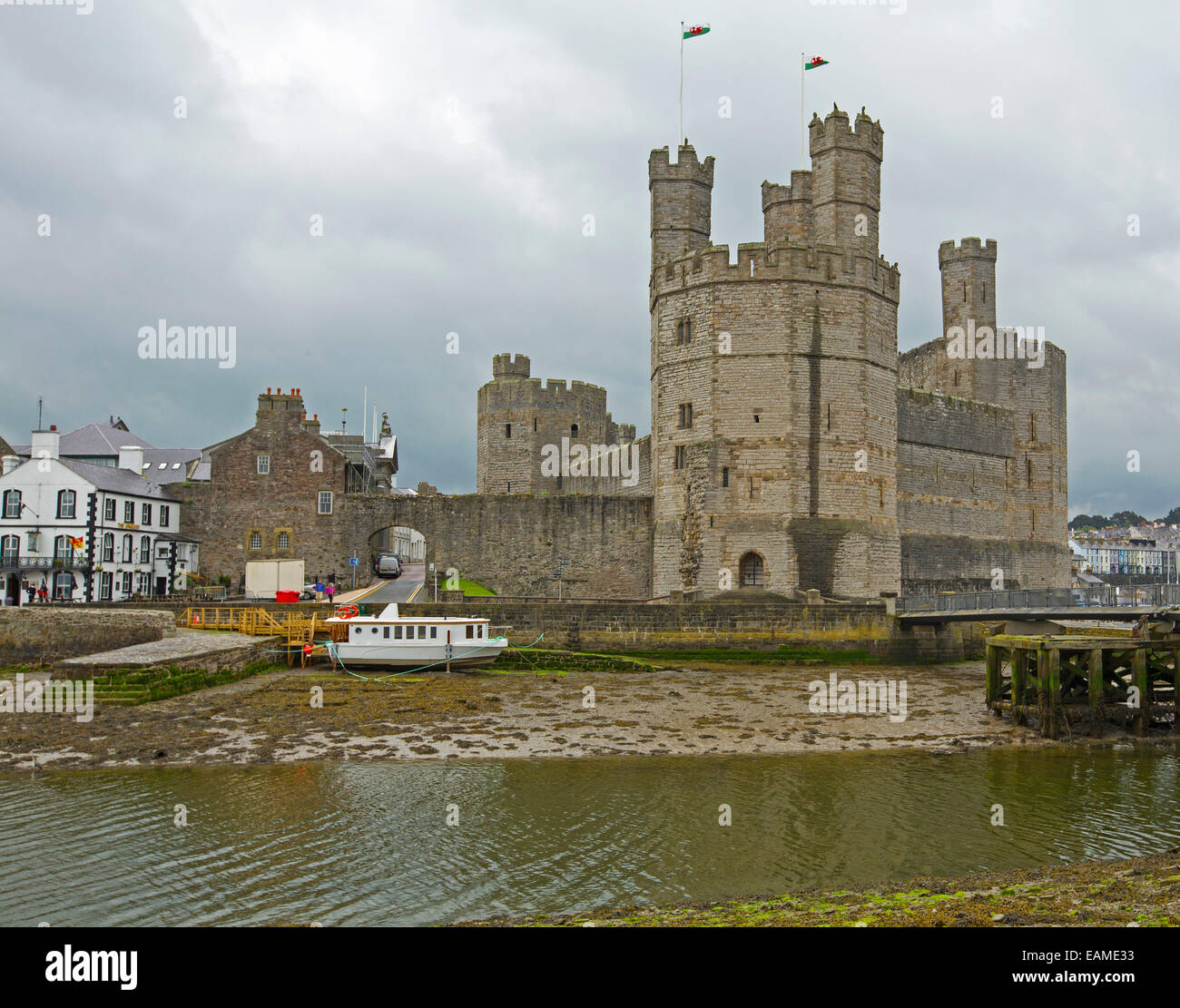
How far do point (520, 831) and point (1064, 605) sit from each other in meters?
16.3

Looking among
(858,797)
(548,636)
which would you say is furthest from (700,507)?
(858,797)

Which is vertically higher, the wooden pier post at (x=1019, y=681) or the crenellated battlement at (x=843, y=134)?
the crenellated battlement at (x=843, y=134)

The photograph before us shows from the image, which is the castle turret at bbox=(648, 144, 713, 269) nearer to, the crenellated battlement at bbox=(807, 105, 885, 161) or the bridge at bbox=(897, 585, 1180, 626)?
the crenellated battlement at bbox=(807, 105, 885, 161)

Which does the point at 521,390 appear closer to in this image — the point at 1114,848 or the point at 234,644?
the point at 234,644

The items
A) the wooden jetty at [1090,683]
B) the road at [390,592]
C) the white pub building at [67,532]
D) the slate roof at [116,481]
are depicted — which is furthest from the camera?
the slate roof at [116,481]

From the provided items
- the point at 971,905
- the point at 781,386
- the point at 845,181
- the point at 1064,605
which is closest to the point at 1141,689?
the point at 1064,605

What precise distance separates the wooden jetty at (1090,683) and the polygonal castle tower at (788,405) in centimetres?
1150

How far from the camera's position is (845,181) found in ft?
104

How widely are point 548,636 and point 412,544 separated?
5221 cm

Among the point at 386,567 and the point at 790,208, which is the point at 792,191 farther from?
the point at 386,567

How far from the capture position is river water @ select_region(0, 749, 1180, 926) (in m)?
8.79

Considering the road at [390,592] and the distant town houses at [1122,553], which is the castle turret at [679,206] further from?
the distant town houses at [1122,553]

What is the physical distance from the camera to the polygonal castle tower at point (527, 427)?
47.7 meters

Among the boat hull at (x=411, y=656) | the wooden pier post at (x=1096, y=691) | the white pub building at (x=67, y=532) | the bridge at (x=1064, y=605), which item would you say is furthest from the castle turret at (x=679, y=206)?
the white pub building at (x=67, y=532)
